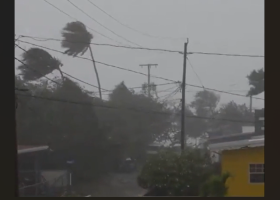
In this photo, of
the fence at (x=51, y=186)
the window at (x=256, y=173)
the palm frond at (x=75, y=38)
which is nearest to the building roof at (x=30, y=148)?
the fence at (x=51, y=186)

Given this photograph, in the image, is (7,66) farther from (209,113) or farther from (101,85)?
(209,113)

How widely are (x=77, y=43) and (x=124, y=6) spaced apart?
26cm

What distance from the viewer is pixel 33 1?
119cm

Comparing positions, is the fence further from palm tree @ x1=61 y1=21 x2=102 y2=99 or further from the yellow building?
the yellow building

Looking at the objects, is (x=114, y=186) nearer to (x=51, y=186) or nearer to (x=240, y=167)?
(x=51, y=186)

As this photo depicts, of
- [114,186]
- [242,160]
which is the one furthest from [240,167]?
[114,186]

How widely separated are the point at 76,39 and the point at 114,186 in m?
0.54

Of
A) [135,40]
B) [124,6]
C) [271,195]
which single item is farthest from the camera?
[135,40]

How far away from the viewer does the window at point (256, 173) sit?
3.25 feet

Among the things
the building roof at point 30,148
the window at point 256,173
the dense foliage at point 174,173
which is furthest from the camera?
the dense foliage at point 174,173

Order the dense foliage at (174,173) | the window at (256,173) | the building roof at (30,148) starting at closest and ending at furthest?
1. the window at (256,173)
2. the building roof at (30,148)
3. the dense foliage at (174,173)

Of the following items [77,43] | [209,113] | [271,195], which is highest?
[77,43]

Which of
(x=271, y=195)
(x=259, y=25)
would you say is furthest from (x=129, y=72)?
(x=271, y=195)

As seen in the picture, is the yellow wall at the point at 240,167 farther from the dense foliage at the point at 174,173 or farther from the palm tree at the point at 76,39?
the palm tree at the point at 76,39
